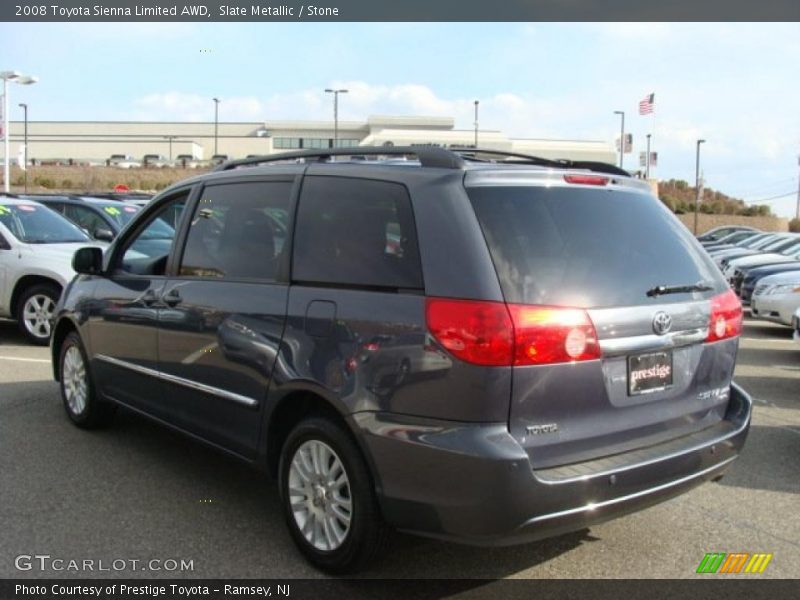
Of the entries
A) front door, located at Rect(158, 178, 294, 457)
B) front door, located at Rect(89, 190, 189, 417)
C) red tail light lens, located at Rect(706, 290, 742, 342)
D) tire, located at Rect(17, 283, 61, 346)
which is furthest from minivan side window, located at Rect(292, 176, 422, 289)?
tire, located at Rect(17, 283, 61, 346)

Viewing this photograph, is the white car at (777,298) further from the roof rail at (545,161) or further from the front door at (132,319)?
the front door at (132,319)

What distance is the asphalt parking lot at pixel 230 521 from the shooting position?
3.54 m

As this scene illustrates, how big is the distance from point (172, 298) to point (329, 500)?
1.67 m

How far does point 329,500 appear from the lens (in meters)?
3.38

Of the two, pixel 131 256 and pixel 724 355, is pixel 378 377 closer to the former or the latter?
pixel 724 355

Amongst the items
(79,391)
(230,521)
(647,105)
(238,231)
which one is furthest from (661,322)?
(647,105)

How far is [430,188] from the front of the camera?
125 inches

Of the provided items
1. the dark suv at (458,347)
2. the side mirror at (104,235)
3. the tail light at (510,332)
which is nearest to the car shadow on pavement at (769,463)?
the dark suv at (458,347)

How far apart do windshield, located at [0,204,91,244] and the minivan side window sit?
700cm

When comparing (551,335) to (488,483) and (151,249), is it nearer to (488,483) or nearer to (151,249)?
(488,483)

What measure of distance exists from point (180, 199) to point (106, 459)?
1.77 metres

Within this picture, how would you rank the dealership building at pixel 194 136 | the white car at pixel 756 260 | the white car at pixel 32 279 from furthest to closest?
the dealership building at pixel 194 136, the white car at pixel 756 260, the white car at pixel 32 279

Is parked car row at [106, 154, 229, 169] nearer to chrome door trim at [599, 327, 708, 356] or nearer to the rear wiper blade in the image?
the rear wiper blade

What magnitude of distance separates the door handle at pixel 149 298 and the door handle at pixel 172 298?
0.45 feet
